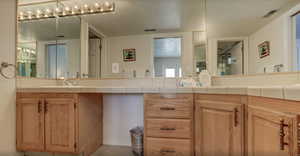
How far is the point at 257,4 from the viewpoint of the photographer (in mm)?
1841

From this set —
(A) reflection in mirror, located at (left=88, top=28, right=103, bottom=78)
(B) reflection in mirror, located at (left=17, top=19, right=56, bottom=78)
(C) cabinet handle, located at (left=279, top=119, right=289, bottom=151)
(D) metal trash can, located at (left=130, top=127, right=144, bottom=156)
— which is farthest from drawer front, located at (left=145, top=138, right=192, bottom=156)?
(B) reflection in mirror, located at (left=17, top=19, right=56, bottom=78)

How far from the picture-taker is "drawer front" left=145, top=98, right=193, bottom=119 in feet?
5.05

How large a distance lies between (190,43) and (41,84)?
199 cm

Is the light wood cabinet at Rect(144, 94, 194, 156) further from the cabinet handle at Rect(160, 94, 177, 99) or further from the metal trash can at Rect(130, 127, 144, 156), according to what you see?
the metal trash can at Rect(130, 127, 144, 156)

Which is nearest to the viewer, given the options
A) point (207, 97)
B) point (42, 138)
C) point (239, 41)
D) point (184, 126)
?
point (207, 97)

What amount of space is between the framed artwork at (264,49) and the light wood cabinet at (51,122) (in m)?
1.98

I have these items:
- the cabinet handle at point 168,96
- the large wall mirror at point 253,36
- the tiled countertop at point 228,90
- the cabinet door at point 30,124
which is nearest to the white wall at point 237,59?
the large wall mirror at point 253,36

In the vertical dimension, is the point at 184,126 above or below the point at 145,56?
below

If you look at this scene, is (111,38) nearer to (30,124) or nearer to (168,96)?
(168,96)

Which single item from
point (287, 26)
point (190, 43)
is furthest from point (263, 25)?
point (190, 43)

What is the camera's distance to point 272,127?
870 millimetres

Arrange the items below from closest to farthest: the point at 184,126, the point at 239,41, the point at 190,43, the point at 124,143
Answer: the point at 184,126, the point at 239,41, the point at 190,43, the point at 124,143

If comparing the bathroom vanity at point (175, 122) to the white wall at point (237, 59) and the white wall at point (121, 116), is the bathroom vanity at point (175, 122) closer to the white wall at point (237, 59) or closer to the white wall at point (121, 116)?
the white wall at point (121, 116)

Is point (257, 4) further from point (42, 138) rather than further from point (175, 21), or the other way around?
point (42, 138)
